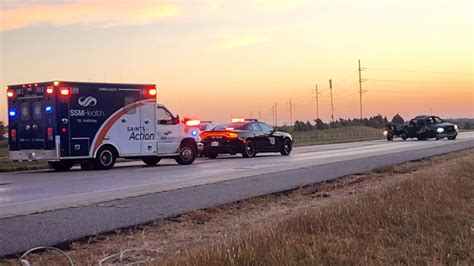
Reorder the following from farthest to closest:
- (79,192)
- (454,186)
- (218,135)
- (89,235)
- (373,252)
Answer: (218,135) → (79,192) → (454,186) → (89,235) → (373,252)

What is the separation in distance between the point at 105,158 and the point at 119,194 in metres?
7.75

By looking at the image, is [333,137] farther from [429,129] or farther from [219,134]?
[219,134]

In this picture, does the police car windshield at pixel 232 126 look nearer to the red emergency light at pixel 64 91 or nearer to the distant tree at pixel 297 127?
the red emergency light at pixel 64 91

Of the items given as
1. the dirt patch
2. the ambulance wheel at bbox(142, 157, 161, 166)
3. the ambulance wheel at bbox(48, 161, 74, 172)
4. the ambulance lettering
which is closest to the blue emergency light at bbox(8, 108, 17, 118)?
the ambulance wheel at bbox(48, 161, 74, 172)

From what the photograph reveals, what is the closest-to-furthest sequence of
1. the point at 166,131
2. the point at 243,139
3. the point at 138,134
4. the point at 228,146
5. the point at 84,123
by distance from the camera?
the point at 84,123 < the point at 138,134 < the point at 166,131 < the point at 228,146 < the point at 243,139

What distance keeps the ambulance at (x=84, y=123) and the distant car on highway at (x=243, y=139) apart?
3.74 metres

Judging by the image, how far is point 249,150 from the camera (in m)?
24.9

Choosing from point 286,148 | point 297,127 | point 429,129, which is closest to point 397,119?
point 297,127

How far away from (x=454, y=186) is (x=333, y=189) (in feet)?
10.8

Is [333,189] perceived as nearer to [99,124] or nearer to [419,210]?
[419,210]

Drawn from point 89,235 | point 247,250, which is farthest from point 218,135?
point 247,250

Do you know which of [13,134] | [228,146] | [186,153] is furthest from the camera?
[228,146]

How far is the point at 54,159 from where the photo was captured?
61.7 feet

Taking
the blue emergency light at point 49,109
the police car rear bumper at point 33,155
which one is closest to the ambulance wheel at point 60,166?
the police car rear bumper at point 33,155
